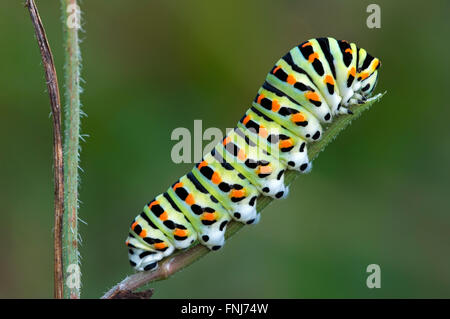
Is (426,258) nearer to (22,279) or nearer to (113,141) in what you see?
(113,141)

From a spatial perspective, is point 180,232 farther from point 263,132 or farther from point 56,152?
point 56,152

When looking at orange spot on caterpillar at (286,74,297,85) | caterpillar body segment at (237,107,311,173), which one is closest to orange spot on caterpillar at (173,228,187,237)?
caterpillar body segment at (237,107,311,173)

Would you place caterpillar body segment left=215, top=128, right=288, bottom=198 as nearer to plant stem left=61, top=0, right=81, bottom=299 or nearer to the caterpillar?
the caterpillar

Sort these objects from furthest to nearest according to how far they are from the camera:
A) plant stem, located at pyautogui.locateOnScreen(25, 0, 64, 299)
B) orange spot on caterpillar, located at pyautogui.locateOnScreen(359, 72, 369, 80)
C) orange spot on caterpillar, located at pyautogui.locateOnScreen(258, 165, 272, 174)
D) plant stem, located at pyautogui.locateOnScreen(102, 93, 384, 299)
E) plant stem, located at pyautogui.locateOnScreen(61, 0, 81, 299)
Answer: orange spot on caterpillar, located at pyautogui.locateOnScreen(359, 72, 369, 80) < orange spot on caterpillar, located at pyautogui.locateOnScreen(258, 165, 272, 174) < plant stem, located at pyautogui.locateOnScreen(102, 93, 384, 299) < plant stem, located at pyautogui.locateOnScreen(25, 0, 64, 299) < plant stem, located at pyautogui.locateOnScreen(61, 0, 81, 299)

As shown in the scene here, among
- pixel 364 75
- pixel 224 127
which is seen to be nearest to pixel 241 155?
pixel 364 75

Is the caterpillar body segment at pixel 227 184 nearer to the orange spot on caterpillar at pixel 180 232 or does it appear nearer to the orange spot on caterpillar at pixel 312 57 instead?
the orange spot on caterpillar at pixel 180 232
